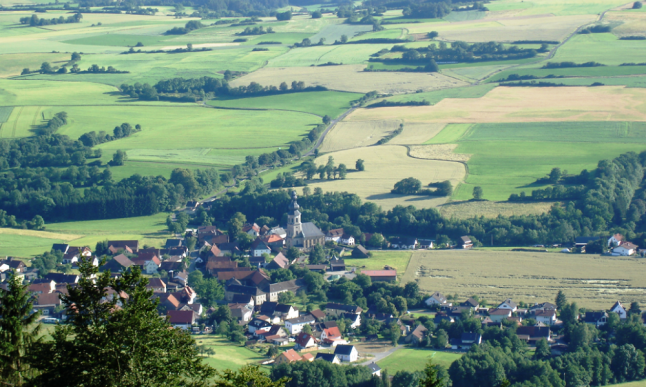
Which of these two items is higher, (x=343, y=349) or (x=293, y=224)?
(x=343, y=349)

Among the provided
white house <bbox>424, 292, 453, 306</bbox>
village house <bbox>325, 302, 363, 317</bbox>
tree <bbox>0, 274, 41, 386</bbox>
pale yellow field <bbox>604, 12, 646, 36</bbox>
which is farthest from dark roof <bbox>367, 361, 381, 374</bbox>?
pale yellow field <bbox>604, 12, 646, 36</bbox>

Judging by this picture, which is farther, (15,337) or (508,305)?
(508,305)

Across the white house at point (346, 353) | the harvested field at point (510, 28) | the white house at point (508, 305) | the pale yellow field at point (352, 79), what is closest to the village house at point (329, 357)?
the white house at point (346, 353)

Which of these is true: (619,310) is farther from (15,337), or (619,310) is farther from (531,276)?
(15,337)

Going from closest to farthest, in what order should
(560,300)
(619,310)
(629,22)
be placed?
1. (619,310)
2. (560,300)
3. (629,22)

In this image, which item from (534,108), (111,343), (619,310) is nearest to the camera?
(111,343)

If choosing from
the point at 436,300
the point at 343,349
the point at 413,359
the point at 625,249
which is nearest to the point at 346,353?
the point at 343,349

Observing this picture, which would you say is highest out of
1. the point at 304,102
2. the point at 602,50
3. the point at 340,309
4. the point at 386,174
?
the point at 602,50
